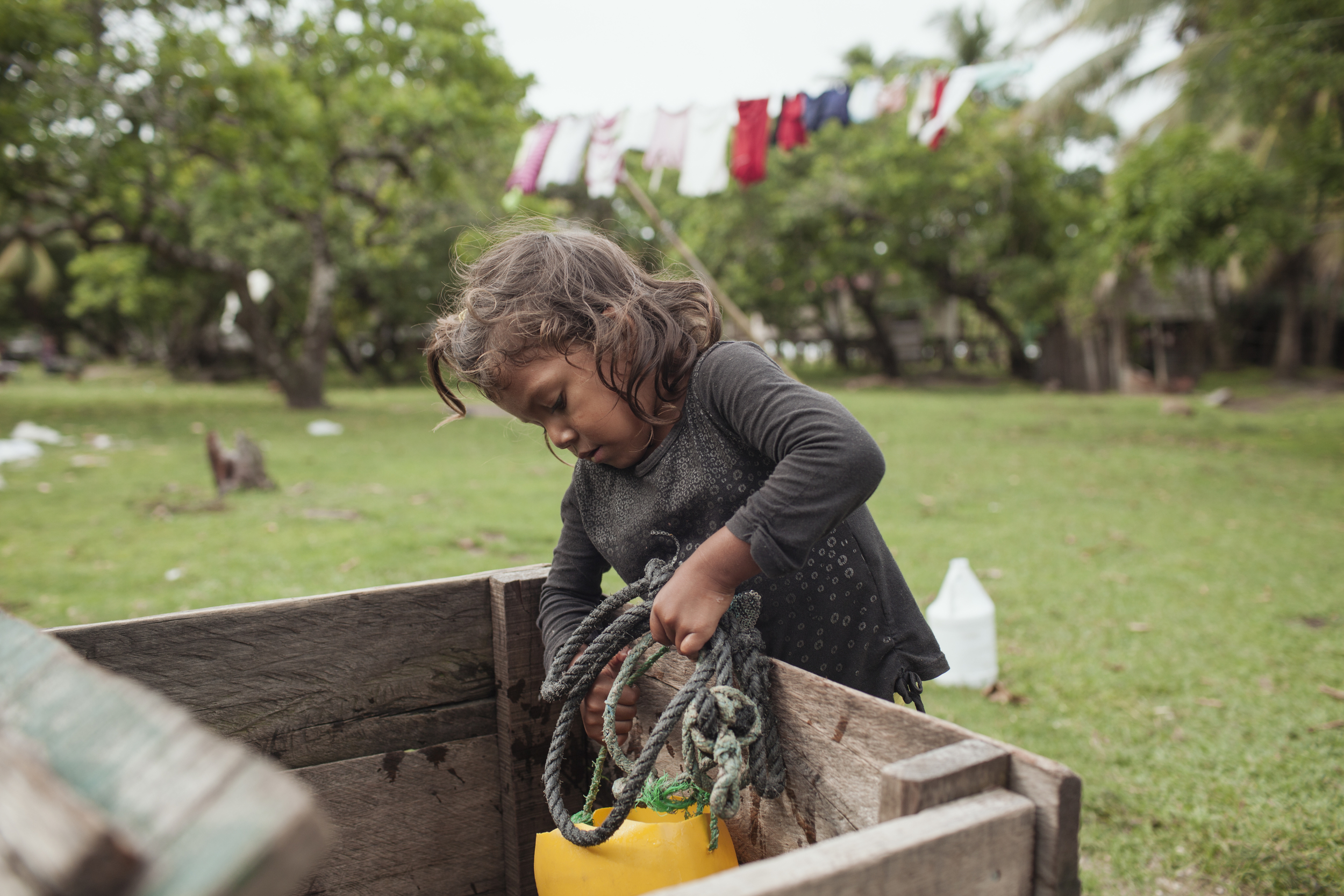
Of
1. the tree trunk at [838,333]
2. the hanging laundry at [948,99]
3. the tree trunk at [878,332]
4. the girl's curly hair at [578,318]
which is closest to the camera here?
the girl's curly hair at [578,318]

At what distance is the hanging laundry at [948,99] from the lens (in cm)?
858

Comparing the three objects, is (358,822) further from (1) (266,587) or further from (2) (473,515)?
(2) (473,515)

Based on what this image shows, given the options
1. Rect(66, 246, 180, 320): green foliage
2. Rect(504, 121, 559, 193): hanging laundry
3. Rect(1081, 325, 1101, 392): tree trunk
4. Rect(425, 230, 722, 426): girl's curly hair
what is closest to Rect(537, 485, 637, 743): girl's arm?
Rect(425, 230, 722, 426): girl's curly hair

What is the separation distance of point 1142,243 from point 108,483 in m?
11.1

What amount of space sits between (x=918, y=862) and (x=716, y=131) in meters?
9.56

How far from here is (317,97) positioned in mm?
14203

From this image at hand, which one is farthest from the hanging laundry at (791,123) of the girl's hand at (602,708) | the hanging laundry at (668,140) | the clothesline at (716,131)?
the girl's hand at (602,708)

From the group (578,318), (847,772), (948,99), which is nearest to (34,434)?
(948,99)

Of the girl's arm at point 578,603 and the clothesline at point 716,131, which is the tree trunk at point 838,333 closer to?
Answer: the clothesline at point 716,131

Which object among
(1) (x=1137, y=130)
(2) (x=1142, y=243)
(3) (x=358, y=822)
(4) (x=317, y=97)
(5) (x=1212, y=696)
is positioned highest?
(1) (x=1137, y=130)

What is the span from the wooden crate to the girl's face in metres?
0.37

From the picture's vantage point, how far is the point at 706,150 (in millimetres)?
9641

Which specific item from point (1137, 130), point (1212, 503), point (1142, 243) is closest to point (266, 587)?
point (1212, 503)

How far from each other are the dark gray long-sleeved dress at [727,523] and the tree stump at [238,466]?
23.3 ft
